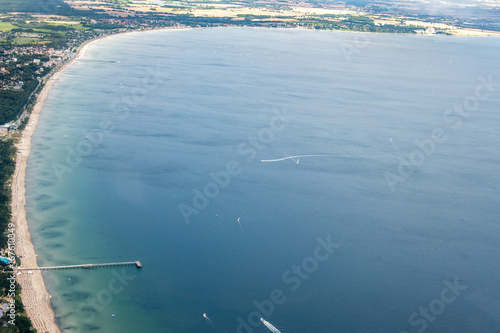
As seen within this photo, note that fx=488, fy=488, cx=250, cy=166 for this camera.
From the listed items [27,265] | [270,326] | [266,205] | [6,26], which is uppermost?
[6,26]

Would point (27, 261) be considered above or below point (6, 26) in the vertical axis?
below

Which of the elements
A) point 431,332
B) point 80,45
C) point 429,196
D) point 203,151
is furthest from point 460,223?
point 80,45

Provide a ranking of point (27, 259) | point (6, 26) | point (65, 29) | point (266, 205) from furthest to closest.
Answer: point (65, 29), point (6, 26), point (266, 205), point (27, 259)

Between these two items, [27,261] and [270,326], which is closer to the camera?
[270,326]

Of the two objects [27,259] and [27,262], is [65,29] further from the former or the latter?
[27,262]

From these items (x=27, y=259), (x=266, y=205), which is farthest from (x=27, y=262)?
(x=266, y=205)

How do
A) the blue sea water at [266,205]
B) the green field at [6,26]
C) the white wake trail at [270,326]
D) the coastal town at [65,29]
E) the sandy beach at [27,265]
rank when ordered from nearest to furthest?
1. the white wake trail at [270,326]
2. the sandy beach at [27,265]
3. the blue sea water at [266,205]
4. the coastal town at [65,29]
5. the green field at [6,26]

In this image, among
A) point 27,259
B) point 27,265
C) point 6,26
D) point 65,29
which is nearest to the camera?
point 27,265

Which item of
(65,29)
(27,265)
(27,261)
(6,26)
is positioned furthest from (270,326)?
(6,26)

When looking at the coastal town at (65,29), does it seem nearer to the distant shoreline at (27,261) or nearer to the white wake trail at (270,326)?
the distant shoreline at (27,261)

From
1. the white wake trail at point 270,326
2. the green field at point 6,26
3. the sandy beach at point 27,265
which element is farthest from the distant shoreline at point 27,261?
the green field at point 6,26
